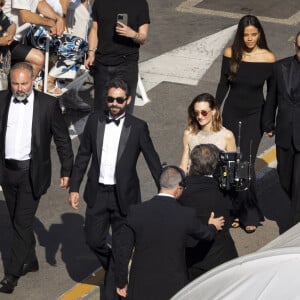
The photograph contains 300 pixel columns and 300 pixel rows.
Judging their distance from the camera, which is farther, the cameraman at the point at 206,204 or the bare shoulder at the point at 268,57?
the bare shoulder at the point at 268,57

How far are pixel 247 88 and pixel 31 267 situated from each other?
2.61 meters

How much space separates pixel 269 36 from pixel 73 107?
3966 mm

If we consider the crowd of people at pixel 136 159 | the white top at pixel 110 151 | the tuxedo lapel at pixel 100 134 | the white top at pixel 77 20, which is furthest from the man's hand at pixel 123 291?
the white top at pixel 77 20

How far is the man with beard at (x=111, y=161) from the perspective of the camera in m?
9.34

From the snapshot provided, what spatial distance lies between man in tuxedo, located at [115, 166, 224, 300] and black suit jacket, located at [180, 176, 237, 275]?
0.33 metres

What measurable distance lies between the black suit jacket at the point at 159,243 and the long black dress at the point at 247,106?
2.61 m

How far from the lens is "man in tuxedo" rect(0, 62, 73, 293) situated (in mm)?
9695

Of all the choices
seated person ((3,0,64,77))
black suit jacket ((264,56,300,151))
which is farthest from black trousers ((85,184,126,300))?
seated person ((3,0,64,77))

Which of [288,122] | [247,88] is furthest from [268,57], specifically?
[288,122]

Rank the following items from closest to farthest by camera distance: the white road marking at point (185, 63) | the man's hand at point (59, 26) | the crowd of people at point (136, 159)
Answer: the crowd of people at point (136, 159), the man's hand at point (59, 26), the white road marking at point (185, 63)

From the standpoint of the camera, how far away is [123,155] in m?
9.35

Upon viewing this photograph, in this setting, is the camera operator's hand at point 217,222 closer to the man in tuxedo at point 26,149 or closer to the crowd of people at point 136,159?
the crowd of people at point 136,159

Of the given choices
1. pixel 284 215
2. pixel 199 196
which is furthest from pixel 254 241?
pixel 199 196

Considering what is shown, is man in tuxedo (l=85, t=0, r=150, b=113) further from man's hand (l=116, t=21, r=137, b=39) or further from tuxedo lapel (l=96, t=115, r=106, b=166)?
tuxedo lapel (l=96, t=115, r=106, b=166)
